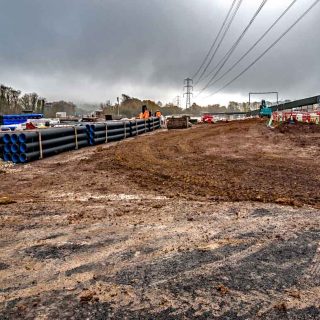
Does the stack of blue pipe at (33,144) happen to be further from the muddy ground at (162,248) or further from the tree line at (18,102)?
the tree line at (18,102)

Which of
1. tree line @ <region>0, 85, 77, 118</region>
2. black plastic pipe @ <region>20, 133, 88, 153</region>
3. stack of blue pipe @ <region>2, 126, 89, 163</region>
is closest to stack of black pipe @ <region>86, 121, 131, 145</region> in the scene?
black plastic pipe @ <region>20, 133, 88, 153</region>

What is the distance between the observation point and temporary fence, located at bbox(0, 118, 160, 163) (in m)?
11.8

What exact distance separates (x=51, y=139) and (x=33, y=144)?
141 cm

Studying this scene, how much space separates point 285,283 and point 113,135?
18657 mm

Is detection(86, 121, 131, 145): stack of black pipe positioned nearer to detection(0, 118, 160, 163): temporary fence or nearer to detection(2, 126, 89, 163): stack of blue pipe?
detection(0, 118, 160, 163): temporary fence

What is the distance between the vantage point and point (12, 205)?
6.03 m

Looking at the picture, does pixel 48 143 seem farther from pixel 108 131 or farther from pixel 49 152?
pixel 108 131

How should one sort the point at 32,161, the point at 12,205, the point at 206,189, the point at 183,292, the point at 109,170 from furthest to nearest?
the point at 32,161 → the point at 109,170 → the point at 206,189 → the point at 12,205 → the point at 183,292

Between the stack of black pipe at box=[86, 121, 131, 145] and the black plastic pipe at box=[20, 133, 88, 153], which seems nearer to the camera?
the black plastic pipe at box=[20, 133, 88, 153]

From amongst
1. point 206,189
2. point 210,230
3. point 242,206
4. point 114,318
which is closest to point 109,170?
point 206,189

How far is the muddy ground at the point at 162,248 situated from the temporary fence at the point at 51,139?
401cm

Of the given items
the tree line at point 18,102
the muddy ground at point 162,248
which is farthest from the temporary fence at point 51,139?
the tree line at point 18,102

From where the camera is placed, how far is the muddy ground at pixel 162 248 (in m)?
2.94

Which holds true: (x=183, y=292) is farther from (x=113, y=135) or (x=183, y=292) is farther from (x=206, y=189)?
(x=113, y=135)
